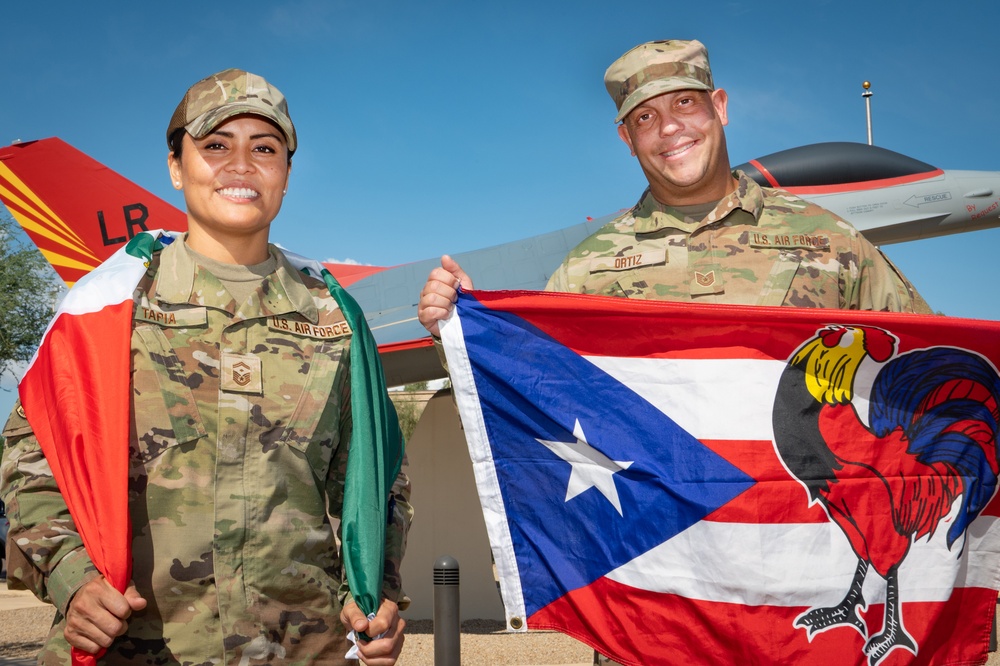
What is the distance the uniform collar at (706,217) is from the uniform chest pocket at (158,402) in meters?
1.78

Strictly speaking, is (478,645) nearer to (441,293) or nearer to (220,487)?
(441,293)

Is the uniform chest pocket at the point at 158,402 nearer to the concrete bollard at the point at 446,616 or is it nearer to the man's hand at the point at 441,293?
the man's hand at the point at 441,293

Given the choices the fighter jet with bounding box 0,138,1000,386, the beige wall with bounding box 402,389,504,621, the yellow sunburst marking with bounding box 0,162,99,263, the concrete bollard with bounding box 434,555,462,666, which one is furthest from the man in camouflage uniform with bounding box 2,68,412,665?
the yellow sunburst marking with bounding box 0,162,99,263

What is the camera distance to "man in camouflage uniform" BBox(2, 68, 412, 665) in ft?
6.97

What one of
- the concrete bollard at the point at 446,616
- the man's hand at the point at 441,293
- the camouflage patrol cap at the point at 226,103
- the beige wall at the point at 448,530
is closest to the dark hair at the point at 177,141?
the camouflage patrol cap at the point at 226,103

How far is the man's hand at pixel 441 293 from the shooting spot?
287cm

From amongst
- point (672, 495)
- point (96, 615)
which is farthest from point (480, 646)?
point (96, 615)

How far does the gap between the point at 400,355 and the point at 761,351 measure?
31.0ft

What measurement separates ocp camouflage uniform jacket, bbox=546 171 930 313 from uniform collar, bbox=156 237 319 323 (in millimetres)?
1077

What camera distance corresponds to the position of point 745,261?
3074 millimetres

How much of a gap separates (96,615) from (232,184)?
47.9 inches

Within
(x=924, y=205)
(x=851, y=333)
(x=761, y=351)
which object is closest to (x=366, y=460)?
(x=761, y=351)

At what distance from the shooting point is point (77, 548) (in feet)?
6.81

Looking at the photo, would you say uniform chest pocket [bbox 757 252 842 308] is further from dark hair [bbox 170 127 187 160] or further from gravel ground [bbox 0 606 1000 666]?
gravel ground [bbox 0 606 1000 666]
